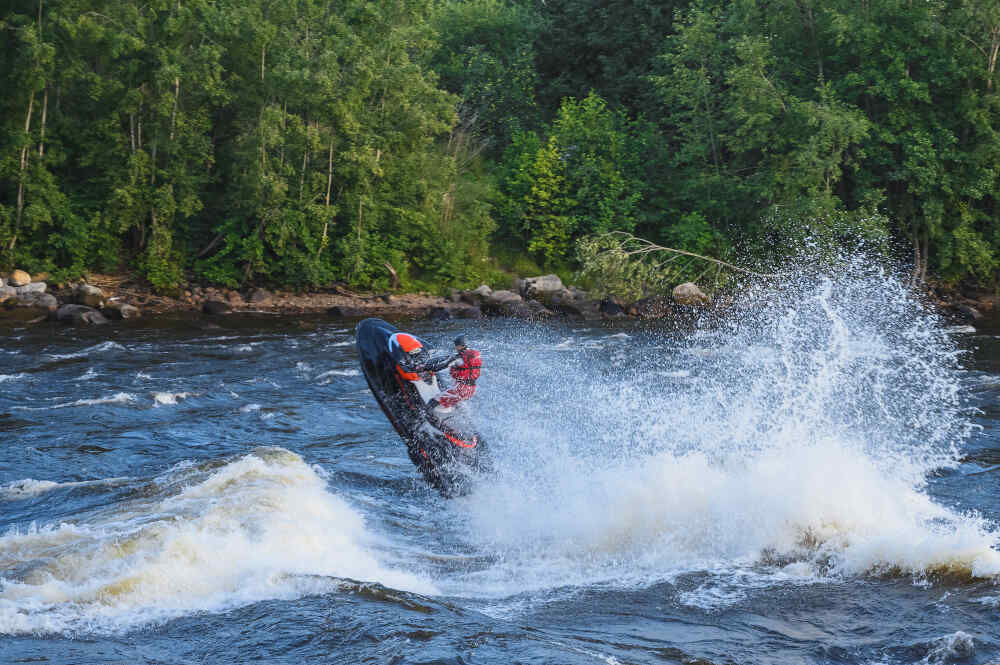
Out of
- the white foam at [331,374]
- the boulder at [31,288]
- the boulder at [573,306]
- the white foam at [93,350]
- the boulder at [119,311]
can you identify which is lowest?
the white foam at [93,350]

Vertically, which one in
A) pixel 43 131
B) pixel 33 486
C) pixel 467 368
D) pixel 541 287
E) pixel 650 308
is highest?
pixel 43 131

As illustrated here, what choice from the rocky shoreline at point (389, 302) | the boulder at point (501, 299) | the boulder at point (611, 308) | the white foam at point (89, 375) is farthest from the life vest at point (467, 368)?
the boulder at point (611, 308)

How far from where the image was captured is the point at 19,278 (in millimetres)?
25156

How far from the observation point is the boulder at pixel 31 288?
23961mm

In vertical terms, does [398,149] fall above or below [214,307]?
above

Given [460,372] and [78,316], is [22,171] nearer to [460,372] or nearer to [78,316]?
[78,316]

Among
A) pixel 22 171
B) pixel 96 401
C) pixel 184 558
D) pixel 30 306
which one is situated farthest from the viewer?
pixel 22 171

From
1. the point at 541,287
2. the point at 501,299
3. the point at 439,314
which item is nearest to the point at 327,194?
the point at 439,314

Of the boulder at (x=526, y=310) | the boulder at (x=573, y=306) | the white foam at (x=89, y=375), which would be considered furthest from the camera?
the boulder at (x=573, y=306)

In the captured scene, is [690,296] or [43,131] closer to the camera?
[43,131]

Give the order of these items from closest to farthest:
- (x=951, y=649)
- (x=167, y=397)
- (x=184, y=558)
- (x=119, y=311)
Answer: (x=951, y=649), (x=184, y=558), (x=167, y=397), (x=119, y=311)

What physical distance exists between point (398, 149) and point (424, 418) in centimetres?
2119

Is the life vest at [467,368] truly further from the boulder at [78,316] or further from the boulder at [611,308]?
the boulder at [611,308]

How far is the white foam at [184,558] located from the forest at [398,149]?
63.1 feet
